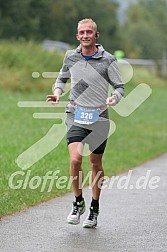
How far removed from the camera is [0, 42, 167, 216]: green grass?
10.7 m

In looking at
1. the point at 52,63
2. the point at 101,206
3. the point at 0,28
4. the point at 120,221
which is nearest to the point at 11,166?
the point at 101,206

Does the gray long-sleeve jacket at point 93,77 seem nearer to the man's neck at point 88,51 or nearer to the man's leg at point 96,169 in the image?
the man's neck at point 88,51

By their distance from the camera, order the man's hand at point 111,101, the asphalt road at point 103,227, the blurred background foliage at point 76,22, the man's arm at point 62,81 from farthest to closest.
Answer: the blurred background foliage at point 76,22 < the man's arm at point 62,81 < the man's hand at point 111,101 < the asphalt road at point 103,227

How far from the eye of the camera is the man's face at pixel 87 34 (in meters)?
7.98

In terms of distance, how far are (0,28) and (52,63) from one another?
20.4m

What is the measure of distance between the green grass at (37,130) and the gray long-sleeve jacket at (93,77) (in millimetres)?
1670

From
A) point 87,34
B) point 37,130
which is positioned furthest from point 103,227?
point 37,130

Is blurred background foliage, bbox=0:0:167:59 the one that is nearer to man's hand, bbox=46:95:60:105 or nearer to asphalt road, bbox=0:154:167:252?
asphalt road, bbox=0:154:167:252

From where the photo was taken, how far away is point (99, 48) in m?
8.17

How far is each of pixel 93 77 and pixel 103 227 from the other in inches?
63.3

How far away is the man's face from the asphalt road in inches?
76.7

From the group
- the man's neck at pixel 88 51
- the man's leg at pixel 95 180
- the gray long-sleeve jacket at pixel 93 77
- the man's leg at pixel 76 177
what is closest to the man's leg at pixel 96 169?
the man's leg at pixel 95 180

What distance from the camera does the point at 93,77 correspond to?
26.5 ft

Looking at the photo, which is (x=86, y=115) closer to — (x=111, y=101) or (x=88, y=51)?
(x=111, y=101)
